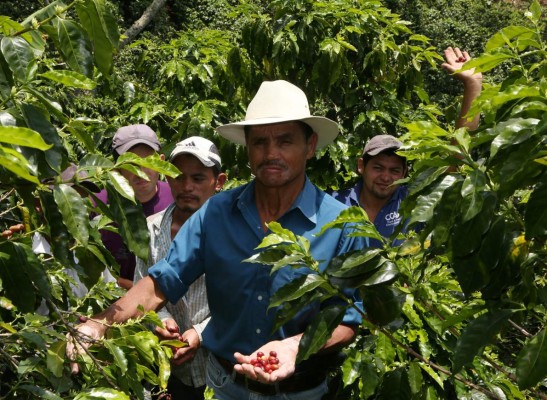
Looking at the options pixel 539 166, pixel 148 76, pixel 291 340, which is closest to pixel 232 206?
pixel 291 340

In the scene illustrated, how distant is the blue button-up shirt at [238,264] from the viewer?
11.5 feet

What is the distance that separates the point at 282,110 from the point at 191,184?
1.08 m

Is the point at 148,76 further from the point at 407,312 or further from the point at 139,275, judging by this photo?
the point at 407,312

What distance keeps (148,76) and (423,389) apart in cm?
557

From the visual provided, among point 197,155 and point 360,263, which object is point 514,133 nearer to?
point 360,263

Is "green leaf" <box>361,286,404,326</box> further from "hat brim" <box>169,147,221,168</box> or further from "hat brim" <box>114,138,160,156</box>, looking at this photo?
"hat brim" <box>114,138,160,156</box>

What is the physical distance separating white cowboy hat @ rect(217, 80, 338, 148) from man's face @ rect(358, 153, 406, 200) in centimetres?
180

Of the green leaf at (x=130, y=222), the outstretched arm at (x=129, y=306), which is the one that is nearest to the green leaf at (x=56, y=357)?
the outstretched arm at (x=129, y=306)

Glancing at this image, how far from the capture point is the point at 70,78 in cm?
236

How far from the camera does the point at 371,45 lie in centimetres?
669

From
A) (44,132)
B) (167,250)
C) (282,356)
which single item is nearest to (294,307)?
(282,356)

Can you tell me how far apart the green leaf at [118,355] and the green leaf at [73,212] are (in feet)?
1.52

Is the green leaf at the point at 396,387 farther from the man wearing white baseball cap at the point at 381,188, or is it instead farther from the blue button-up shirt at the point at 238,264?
the man wearing white baseball cap at the point at 381,188

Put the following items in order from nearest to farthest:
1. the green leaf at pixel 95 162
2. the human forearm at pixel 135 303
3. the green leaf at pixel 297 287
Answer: the green leaf at pixel 95 162 → the green leaf at pixel 297 287 → the human forearm at pixel 135 303
